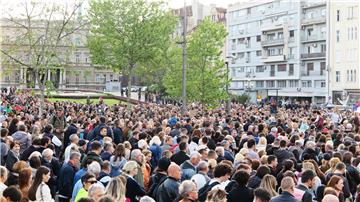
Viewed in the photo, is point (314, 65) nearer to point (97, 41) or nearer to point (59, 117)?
point (97, 41)

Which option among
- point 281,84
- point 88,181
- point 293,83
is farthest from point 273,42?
point 88,181

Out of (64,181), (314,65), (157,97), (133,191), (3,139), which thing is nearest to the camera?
(133,191)

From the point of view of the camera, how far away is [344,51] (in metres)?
75.2

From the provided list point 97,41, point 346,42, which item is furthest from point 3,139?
point 346,42

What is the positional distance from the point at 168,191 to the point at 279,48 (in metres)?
81.1

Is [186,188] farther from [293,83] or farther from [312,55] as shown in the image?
[293,83]

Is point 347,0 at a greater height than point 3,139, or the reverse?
point 347,0

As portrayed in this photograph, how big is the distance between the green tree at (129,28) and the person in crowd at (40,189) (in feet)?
127

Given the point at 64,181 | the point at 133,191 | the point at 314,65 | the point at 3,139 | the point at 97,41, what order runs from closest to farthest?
the point at 133,191
the point at 64,181
the point at 3,139
the point at 97,41
the point at 314,65

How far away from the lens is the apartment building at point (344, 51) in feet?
241

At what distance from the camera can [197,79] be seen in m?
49.9

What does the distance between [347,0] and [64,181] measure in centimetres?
6903

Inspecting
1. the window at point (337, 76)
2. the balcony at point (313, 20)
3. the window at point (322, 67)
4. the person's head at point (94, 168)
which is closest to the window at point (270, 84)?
the window at point (322, 67)

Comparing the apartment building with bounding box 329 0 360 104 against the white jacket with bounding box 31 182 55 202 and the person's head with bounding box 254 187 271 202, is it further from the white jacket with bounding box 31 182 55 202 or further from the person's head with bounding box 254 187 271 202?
the white jacket with bounding box 31 182 55 202
